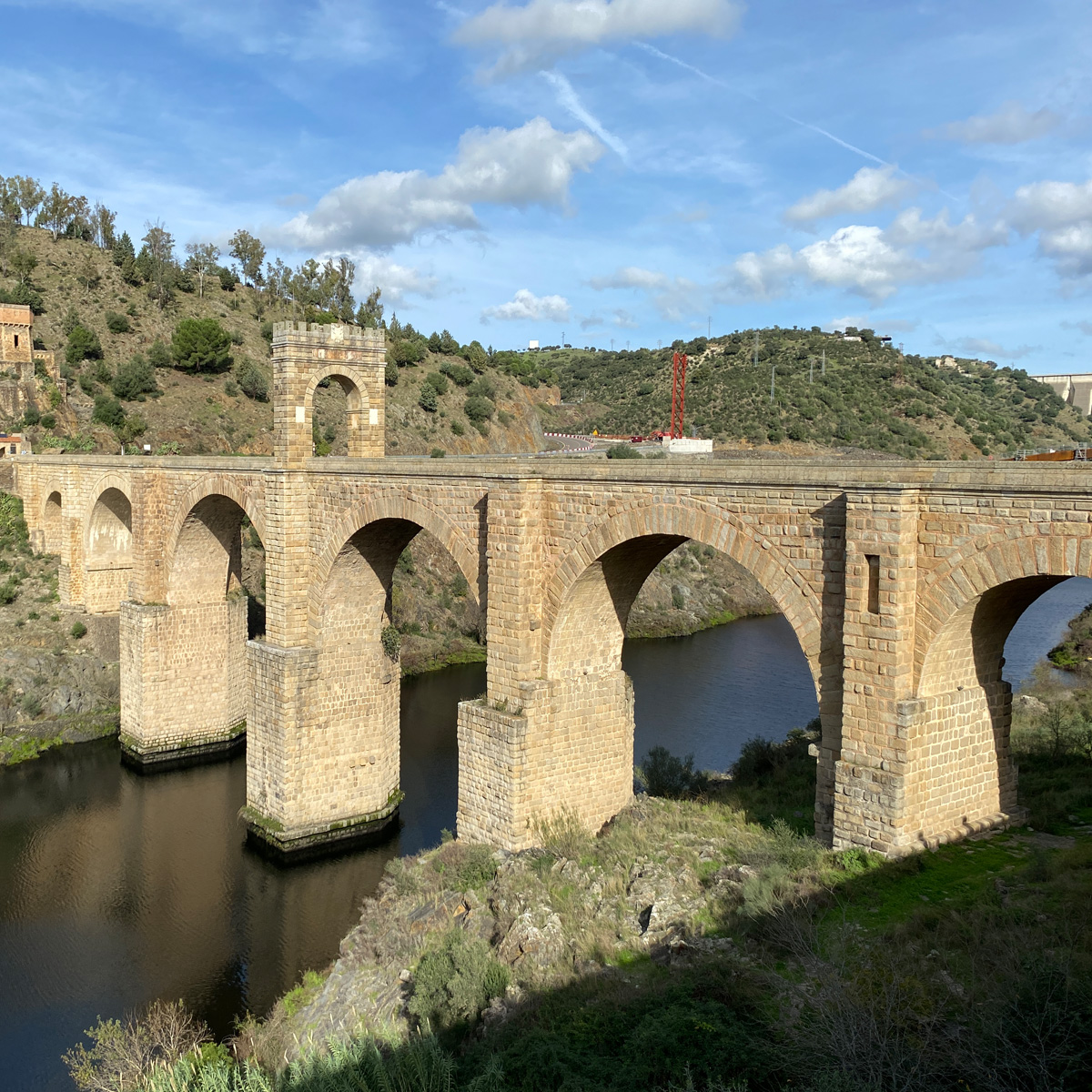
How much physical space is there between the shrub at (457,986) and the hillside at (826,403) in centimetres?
3562

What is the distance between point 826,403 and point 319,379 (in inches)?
1467

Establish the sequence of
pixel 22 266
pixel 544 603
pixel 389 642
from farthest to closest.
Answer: pixel 22 266, pixel 389 642, pixel 544 603

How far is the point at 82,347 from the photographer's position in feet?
137

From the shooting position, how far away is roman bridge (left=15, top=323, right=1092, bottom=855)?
874 centimetres

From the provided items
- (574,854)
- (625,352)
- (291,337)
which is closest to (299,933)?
(574,854)

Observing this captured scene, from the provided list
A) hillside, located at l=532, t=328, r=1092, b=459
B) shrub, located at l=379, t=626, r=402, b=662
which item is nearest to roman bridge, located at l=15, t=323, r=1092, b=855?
shrub, located at l=379, t=626, r=402, b=662

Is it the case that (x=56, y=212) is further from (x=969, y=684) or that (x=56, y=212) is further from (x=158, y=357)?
(x=969, y=684)

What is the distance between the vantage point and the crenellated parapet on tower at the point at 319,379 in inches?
651

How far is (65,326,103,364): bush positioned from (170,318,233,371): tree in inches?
126

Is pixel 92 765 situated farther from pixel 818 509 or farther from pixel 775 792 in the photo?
pixel 818 509

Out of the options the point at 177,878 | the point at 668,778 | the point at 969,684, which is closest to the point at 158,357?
the point at 177,878

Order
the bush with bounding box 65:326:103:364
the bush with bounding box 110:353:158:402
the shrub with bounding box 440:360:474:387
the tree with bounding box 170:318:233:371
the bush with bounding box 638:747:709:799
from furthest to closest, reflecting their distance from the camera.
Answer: the shrub with bounding box 440:360:474:387 < the tree with bounding box 170:318:233:371 < the bush with bounding box 65:326:103:364 < the bush with bounding box 110:353:158:402 < the bush with bounding box 638:747:709:799

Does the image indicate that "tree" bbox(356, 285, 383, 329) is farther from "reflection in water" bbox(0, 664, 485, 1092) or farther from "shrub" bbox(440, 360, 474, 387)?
"reflection in water" bbox(0, 664, 485, 1092)

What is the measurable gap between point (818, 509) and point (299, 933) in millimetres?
10396
